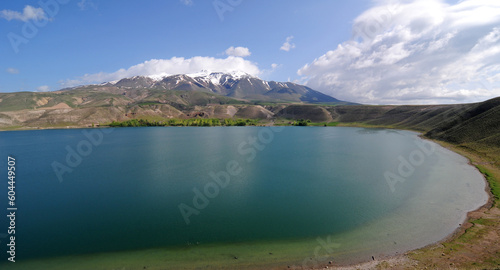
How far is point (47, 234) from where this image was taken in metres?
22.7

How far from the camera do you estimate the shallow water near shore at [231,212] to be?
1934cm

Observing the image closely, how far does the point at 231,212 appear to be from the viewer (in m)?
27.1

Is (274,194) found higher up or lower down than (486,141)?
lower down

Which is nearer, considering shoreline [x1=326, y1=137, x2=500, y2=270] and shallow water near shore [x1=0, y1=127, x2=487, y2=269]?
shoreline [x1=326, y1=137, x2=500, y2=270]

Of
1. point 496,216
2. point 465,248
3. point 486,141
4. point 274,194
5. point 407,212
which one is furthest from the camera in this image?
point 486,141

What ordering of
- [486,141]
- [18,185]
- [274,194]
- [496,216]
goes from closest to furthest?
1. [496,216]
2. [274,194]
3. [18,185]
4. [486,141]

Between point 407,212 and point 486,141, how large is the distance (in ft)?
181

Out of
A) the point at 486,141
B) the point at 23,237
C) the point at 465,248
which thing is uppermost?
the point at 486,141

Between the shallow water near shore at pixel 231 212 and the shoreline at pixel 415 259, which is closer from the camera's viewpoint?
the shoreline at pixel 415 259

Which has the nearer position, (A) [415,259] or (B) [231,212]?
(A) [415,259]

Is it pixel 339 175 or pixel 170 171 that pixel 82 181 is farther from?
pixel 339 175

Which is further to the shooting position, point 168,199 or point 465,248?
point 168,199

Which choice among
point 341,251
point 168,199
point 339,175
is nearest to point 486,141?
point 339,175

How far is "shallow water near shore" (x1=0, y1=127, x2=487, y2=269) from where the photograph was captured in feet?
63.5
